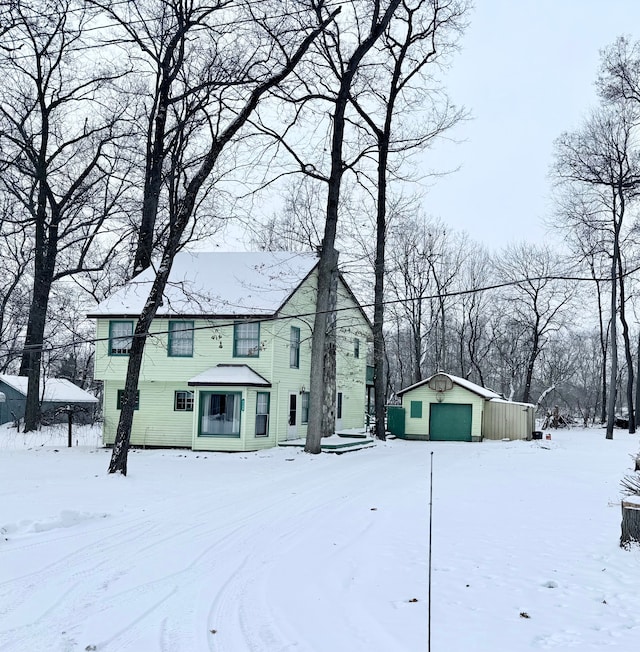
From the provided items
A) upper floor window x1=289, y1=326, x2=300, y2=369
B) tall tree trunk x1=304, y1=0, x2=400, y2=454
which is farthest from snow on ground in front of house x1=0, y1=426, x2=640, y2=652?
upper floor window x1=289, y1=326, x2=300, y2=369

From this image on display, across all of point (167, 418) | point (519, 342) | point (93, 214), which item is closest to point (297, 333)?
point (167, 418)

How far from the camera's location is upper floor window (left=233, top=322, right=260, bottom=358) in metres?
24.5

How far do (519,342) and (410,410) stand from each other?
85.7 feet

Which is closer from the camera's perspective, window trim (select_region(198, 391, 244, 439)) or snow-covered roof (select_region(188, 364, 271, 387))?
snow-covered roof (select_region(188, 364, 271, 387))

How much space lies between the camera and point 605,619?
5973mm

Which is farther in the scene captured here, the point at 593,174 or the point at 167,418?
the point at 593,174

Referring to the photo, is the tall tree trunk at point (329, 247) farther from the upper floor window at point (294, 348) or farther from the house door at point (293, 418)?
the house door at point (293, 418)

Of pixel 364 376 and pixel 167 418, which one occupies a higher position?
pixel 364 376

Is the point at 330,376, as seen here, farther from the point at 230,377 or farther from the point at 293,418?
the point at 230,377

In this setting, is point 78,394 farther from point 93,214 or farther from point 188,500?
point 188,500

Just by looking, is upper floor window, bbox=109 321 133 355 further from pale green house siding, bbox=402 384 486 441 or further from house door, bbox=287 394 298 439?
pale green house siding, bbox=402 384 486 441

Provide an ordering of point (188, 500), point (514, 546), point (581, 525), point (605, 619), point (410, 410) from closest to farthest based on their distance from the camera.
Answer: point (605, 619), point (514, 546), point (581, 525), point (188, 500), point (410, 410)

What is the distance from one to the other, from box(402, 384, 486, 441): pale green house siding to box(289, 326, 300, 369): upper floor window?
25.8 ft

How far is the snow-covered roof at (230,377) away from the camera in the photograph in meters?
23.1
